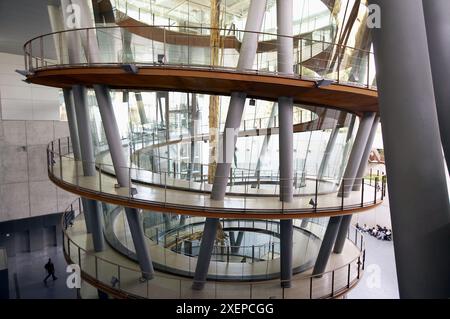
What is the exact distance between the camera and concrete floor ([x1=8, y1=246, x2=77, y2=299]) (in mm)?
8367

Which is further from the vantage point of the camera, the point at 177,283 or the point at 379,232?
the point at 379,232

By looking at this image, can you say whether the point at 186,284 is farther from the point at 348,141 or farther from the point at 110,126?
the point at 348,141

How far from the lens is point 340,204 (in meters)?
4.59

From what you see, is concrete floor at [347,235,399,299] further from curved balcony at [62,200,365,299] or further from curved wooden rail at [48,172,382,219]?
curved wooden rail at [48,172,382,219]

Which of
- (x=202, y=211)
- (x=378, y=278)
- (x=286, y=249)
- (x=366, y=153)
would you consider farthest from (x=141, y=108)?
(x=378, y=278)

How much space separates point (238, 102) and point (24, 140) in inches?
380

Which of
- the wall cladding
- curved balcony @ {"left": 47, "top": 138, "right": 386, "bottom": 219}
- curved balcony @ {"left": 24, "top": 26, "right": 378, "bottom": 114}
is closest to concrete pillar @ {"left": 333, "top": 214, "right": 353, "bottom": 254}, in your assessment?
curved balcony @ {"left": 47, "top": 138, "right": 386, "bottom": 219}

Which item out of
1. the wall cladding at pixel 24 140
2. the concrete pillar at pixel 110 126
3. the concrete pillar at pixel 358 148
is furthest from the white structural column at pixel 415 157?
the wall cladding at pixel 24 140

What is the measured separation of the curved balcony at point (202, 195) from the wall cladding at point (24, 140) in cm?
592

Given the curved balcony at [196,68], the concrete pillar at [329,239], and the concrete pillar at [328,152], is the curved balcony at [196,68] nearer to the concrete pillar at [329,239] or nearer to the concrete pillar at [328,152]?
the concrete pillar at [328,152]

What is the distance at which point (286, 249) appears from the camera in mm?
4555

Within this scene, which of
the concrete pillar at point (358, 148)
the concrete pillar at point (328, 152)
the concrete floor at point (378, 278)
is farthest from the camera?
the concrete floor at point (378, 278)

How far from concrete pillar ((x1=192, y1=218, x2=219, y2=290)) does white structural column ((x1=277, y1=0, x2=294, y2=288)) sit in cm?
104

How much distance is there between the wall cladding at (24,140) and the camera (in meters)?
10.1
